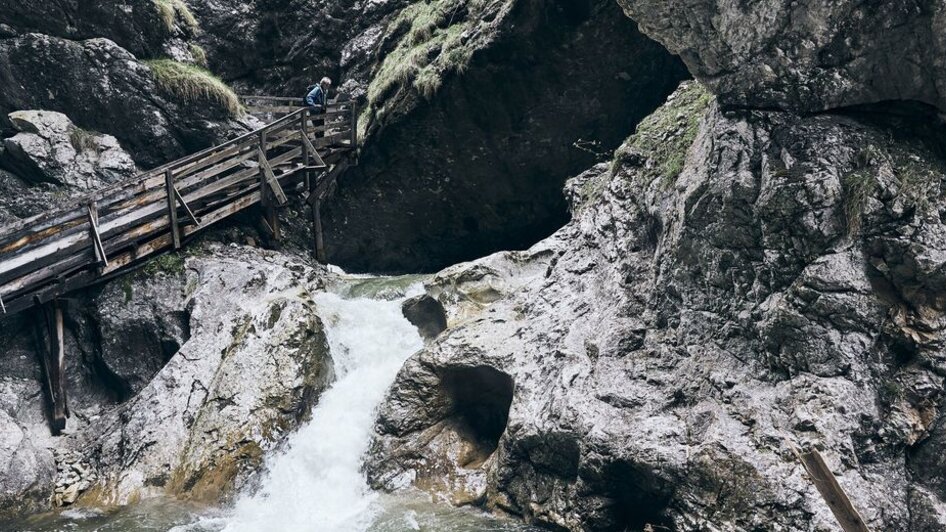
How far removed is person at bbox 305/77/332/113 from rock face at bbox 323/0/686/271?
115 cm

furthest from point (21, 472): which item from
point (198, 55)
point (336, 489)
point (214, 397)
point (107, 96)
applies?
point (198, 55)

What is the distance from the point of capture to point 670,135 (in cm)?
1060

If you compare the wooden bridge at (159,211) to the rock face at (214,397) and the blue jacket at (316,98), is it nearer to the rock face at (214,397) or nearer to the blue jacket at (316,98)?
the blue jacket at (316,98)

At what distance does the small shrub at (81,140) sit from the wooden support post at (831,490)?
52.0ft

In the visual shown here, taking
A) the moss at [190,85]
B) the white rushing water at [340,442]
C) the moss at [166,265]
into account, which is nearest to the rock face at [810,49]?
the white rushing water at [340,442]

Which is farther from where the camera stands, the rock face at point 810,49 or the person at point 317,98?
the person at point 317,98

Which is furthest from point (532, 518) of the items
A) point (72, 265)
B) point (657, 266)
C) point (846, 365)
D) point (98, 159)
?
point (98, 159)

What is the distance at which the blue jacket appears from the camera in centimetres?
1800

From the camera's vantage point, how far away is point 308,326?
12.4 meters

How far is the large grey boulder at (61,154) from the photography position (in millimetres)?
15062

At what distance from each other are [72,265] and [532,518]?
9143 millimetres

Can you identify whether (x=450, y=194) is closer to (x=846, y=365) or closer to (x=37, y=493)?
(x=37, y=493)

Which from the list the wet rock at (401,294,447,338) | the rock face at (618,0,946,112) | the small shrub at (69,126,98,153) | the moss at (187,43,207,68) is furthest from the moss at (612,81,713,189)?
the moss at (187,43,207,68)

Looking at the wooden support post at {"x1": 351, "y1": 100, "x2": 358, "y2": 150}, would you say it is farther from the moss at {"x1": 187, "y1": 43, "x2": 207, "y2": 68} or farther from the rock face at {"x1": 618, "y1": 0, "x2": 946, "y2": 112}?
the rock face at {"x1": 618, "y1": 0, "x2": 946, "y2": 112}
